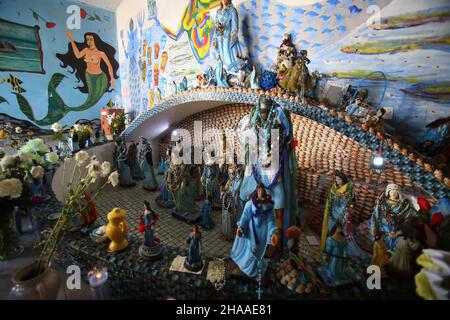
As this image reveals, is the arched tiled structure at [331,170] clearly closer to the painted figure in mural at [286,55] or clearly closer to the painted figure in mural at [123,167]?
the painted figure in mural at [286,55]

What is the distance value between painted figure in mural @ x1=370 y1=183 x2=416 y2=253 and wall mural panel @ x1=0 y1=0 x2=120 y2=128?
33.7ft

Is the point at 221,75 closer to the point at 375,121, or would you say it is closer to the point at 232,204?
the point at 232,204

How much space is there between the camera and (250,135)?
307cm

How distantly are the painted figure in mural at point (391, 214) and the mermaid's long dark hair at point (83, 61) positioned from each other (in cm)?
1041

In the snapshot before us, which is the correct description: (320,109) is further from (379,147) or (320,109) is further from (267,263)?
(267,263)

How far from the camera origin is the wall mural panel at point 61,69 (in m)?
7.43

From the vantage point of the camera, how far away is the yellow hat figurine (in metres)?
2.58

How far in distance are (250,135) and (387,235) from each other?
7.66 feet

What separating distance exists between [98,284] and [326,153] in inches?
188

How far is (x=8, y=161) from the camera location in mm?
2117

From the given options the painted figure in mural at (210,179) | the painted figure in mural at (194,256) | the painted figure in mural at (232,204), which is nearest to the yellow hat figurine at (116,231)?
the painted figure in mural at (194,256)

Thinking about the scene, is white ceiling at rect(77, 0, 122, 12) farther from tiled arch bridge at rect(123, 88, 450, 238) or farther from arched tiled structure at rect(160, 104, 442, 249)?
arched tiled structure at rect(160, 104, 442, 249)

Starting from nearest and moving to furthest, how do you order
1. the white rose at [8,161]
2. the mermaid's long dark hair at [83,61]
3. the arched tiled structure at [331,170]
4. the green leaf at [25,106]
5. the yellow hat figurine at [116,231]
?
the white rose at [8,161]
the yellow hat figurine at [116,231]
the arched tiled structure at [331,170]
the green leaf at [25,106]
the mermaid's long dark hair at [83,61]
